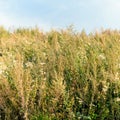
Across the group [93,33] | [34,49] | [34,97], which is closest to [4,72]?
[34,97]

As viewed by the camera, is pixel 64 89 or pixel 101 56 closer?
pixel 64 89

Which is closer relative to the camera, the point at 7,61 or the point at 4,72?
the point at 4,72

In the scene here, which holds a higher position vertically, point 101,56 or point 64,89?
point 101,56

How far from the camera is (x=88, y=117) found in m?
6.29

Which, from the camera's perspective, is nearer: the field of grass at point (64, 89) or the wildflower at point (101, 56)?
the field of grass at point (64, 89)

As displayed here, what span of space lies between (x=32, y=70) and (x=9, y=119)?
49.2 inches

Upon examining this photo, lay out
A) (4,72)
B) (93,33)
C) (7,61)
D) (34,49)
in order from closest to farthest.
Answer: (4,72), (7,61), (34,49), (93,33)

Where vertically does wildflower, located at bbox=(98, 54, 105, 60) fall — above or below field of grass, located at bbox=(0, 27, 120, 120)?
above

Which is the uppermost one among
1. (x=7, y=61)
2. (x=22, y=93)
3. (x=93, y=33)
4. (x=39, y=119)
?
(x=93, y=33)

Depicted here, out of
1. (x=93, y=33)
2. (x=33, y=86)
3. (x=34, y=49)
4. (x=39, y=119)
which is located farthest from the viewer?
(x=93, y=33)

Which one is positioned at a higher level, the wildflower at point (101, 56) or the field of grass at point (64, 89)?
the wildflower at point (101, 56)

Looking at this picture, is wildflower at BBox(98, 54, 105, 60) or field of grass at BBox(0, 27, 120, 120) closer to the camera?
field of grass at BBox(0, 27, 120, 120)

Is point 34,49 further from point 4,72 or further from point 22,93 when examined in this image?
point 22,93

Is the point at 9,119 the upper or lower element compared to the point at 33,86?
lower
